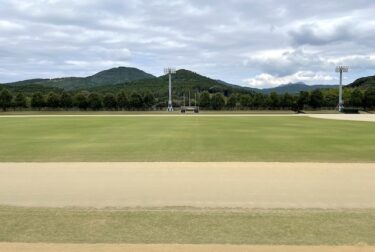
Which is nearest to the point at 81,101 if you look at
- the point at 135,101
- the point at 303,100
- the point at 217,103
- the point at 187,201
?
the point at 135,101

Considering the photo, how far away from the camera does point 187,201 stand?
957cm

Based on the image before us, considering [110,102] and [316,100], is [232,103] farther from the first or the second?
[110,102]

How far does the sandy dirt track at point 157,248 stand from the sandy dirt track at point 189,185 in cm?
293

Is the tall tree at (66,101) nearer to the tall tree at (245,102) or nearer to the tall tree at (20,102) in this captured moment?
the tall tree at (20,102)

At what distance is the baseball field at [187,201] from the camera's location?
6.59 m

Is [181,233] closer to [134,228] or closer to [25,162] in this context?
[134,228]

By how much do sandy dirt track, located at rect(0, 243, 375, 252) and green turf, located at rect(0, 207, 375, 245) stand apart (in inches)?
10.9

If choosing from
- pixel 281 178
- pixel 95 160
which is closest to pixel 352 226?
pixel 281 178

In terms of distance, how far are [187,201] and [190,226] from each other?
2188 millimetres

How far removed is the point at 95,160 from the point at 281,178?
7.12 metres

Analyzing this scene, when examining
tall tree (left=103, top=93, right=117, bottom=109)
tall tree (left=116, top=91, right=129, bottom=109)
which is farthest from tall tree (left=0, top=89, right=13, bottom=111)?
tall tree (left=116, top=91, right=129, bottom=109)

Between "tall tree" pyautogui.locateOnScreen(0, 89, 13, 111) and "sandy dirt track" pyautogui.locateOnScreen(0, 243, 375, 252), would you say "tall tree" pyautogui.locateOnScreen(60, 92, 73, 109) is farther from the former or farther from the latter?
"sandy dirt track" pyautogui.locateOnScreen(0, 243, 375, 252)

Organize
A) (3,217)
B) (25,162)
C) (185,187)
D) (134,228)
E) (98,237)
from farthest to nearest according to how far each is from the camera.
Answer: (25,162) < (185,187) < (3,217) < (134,228) < (98,237)

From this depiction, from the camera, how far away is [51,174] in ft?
43.4
